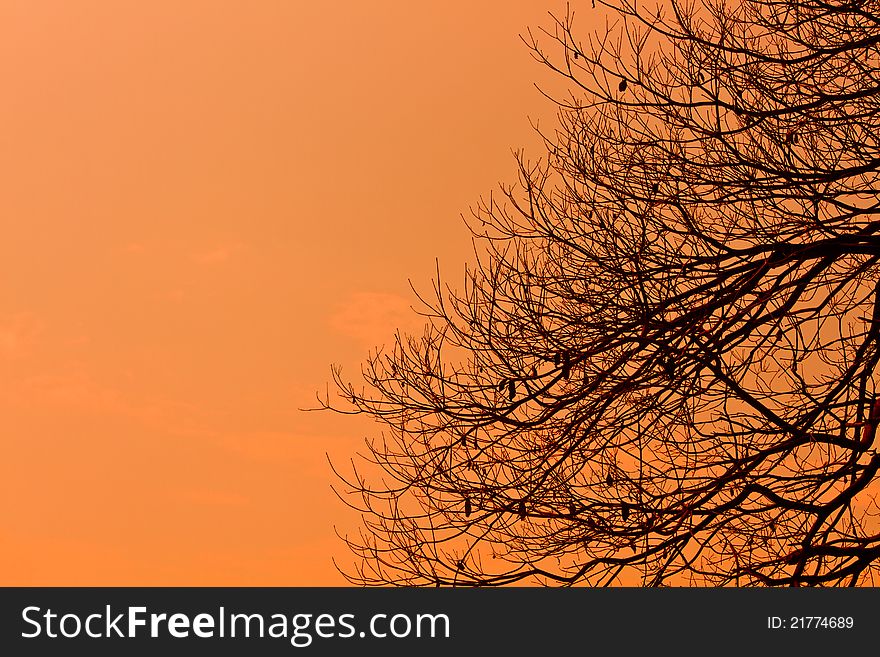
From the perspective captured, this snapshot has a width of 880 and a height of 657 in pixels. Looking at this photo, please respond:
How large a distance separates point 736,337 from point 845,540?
151cm

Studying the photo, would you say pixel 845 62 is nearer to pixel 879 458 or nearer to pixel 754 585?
pixel 879 458

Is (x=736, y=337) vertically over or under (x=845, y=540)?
over

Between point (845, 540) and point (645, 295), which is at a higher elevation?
point (645, 295)

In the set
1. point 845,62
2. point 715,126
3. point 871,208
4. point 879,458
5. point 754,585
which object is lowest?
point 754,585

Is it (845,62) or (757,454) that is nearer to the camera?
(757,454)

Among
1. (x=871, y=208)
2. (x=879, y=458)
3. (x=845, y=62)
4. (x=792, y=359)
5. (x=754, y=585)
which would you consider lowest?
(x=754, y=585)

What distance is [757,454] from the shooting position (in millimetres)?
7336

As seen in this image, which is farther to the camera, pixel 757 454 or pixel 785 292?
pixel 785 292

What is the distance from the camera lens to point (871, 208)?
7.66 metres

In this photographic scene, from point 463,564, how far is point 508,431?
927 mm

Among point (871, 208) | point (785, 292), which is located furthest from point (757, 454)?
point (871, 208)

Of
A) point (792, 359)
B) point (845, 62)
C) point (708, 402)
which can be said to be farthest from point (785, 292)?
point (845, 62)

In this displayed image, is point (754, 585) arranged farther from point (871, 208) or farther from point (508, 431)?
point (871, 208)

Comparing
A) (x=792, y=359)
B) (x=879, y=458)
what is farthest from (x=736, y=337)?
(x=879, y=458)
